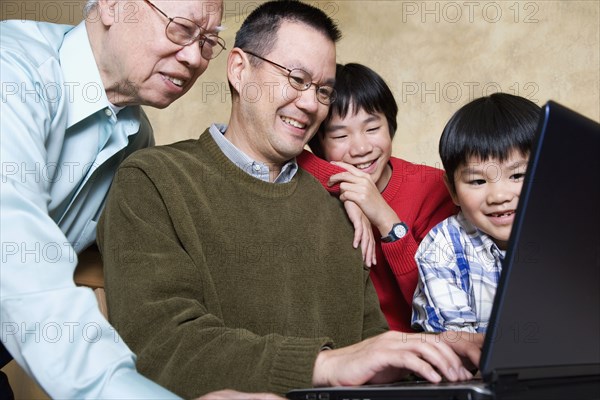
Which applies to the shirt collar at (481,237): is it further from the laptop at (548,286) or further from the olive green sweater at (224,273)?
the laptop at (548,286)

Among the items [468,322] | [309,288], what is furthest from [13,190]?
[468,322]

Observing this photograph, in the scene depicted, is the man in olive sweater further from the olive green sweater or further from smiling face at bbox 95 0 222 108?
smiling face at bbox 95 0 222 108

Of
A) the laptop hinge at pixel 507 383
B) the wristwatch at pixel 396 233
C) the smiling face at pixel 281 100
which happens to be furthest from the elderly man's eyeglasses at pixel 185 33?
the laptop hinge at pixel 507 383

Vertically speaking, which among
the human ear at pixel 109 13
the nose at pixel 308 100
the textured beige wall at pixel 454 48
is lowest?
the nose at pixel 308 100

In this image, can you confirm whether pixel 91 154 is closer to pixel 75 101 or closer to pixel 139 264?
pixel 75 101

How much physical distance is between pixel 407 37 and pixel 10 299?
2.51m

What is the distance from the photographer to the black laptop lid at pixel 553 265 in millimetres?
806

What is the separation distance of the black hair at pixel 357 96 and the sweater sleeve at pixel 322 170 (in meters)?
0.15

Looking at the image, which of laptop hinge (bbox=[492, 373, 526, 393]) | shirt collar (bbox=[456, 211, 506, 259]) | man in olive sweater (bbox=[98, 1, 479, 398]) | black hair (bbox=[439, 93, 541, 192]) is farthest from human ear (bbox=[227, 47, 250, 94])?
laptop hinge (bbox=[492, 373, 526, 393])

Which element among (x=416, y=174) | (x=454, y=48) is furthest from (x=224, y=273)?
(x=454, y=48)

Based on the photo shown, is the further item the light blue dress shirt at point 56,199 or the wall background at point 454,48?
the wall background at point 454,48

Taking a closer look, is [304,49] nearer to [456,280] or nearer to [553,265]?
[456,280]

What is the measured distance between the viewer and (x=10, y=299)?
3.26ft

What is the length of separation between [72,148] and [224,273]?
423 millimetres
